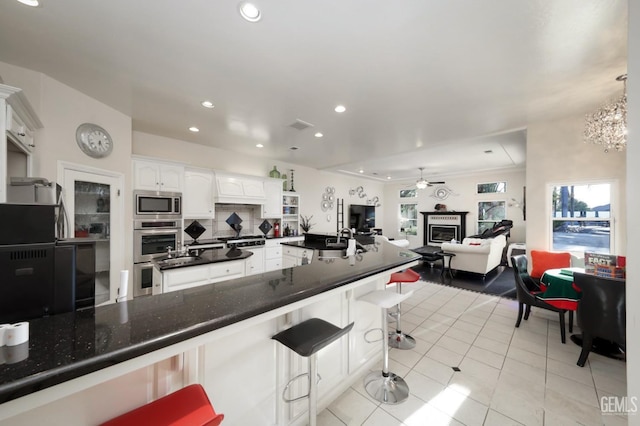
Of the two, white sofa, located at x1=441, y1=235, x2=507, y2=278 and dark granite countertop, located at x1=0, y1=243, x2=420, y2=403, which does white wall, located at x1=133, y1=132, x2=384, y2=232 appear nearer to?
white sofa, located at x1=441, y1=235, x2=507, y2=278

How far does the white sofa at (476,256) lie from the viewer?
4777 mm

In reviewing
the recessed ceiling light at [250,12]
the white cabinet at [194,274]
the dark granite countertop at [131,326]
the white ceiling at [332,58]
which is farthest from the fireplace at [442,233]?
the recessed ceiling light at [250,12]

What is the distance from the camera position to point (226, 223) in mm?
4953

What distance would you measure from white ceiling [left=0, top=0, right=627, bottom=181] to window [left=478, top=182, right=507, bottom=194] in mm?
4171

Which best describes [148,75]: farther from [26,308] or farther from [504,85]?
[504,85]

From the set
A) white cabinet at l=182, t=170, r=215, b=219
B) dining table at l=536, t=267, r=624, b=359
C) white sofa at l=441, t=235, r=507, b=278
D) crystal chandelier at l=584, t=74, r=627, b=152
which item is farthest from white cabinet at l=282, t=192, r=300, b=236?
crystal chandelier at l=584, t=74, r=627, b=152

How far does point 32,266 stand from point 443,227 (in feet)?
28.9

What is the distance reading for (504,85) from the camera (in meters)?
2.42

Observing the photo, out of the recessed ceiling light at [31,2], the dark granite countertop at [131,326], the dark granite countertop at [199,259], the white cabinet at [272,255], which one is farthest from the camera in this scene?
the white cabinet at [272,255]

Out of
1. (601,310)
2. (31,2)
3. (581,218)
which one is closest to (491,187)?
(581,218)

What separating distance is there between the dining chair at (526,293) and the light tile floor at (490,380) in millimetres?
151

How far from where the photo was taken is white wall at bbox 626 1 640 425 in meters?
0.92

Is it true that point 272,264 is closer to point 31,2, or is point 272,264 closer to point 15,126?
point 15,126

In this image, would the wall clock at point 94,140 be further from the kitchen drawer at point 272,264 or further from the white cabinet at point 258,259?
the kitchen drawer at point 272,264
